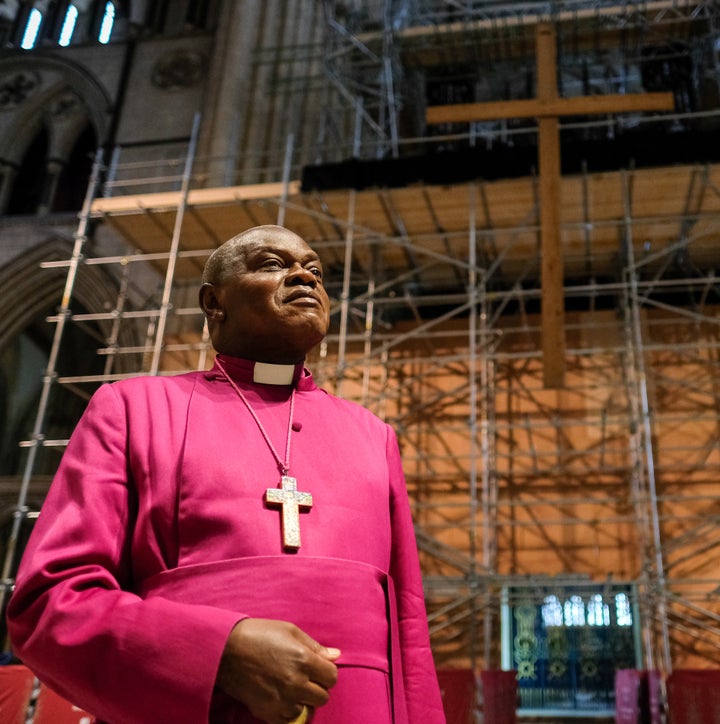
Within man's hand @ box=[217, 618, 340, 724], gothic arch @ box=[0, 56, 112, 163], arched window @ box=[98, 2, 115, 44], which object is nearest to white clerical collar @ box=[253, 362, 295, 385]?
man's hand @ box=[217, 618, 340, 724]

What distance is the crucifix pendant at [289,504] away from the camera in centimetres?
153

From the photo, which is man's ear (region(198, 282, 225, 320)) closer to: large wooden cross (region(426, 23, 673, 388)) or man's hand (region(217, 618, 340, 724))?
man's hand (region(217, 618, 340, 724))

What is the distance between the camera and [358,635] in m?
1.51

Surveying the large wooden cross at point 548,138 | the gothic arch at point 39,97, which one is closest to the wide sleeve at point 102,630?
the large wooden cross at point 548,138

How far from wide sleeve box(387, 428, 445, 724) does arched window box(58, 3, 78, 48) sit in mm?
17817

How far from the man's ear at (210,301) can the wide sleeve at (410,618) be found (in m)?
0.52

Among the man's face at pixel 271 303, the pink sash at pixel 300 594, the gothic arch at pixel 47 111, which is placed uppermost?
the gothic arch at pixel 47 111

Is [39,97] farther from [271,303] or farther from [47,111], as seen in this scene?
[271,303]

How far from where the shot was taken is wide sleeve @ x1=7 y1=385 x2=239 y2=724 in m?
1.26

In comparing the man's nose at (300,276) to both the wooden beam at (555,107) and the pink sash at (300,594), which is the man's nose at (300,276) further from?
the wooden beam at (555,107)

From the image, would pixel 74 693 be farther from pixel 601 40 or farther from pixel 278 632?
pixel 601 40

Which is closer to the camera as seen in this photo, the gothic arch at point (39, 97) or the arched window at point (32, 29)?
the gothic arch at point (39, 97)

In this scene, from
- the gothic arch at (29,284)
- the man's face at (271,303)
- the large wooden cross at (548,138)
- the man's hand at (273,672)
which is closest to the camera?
the man's hand at (273,672)

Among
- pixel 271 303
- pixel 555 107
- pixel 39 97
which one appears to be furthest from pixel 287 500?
pixel 39 97
